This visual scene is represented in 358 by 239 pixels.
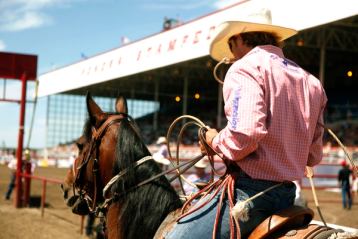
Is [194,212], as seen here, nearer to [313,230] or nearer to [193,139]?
[313,230]

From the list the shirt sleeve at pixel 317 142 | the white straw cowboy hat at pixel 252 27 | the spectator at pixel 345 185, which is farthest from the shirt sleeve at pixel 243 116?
the spectator at pixel 345 185

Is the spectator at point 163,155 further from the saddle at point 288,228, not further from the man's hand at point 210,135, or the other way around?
the saddle at point 288,228

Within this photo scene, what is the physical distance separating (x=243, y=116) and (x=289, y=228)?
1.93ft

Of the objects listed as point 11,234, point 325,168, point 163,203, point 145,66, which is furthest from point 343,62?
point 163,203

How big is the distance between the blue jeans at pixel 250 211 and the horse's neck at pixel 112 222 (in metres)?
0.63

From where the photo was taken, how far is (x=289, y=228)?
93.5 inches

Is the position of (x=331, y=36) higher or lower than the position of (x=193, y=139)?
higher

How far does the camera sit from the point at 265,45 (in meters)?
2.51

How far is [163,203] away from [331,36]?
20.3 m

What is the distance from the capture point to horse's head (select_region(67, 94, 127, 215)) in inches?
121

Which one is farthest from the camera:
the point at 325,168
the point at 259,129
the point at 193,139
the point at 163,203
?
the point at 193,139

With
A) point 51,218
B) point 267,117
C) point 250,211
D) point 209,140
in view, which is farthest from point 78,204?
point 51,218

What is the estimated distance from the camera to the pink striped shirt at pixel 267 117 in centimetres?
220

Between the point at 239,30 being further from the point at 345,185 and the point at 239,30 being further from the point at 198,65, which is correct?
the point at 198,65
